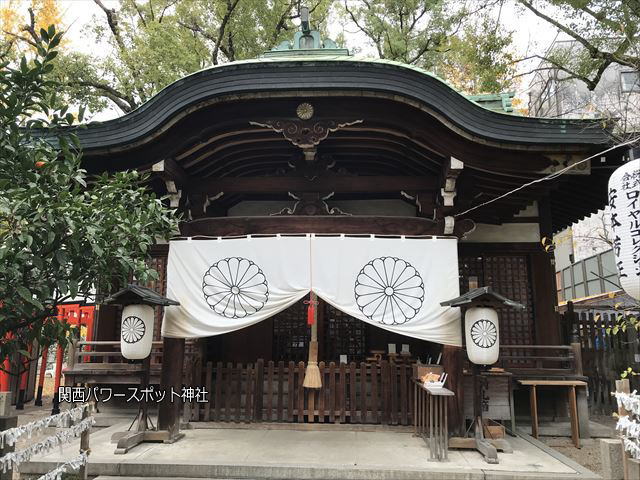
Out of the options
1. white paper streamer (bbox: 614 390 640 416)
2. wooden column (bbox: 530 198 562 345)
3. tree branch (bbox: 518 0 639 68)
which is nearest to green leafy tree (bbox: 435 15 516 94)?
tree branch (bbox: 518 0 639 68)

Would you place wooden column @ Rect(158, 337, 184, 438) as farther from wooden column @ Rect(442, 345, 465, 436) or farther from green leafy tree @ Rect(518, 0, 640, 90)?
green leafy tree @ Rect(518, 0, 640, 90)

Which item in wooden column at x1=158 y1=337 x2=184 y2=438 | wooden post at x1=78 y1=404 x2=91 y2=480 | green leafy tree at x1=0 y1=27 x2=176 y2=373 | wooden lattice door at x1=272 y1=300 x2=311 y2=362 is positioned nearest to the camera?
green leafy tree at x1=0 y1=27 x2=176 y2=373

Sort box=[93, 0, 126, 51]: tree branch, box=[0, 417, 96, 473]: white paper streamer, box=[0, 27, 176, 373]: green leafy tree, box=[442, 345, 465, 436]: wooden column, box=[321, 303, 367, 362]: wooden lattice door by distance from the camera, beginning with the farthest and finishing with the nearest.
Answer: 1. box=[93, 0, 126, 51]: tree branch
2. box=[321, 303, 367, 362]: wooden lattice door
3. box=[442, 345, 465, 436]: wooden column
4. box=[0, 417, 96, 473]: white paper streamer
5. box=[0, 27, 176, 373]: green leafy tree

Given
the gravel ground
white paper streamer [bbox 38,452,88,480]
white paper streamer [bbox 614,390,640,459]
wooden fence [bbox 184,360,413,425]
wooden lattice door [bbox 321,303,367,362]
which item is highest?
wooden lattice door [bbox 321,303,367,362]

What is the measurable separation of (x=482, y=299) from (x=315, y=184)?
2.94m

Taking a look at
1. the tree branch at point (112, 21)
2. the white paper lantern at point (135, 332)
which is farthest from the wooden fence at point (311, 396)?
the tree branch at point (112, 21)

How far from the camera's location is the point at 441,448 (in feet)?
18.7

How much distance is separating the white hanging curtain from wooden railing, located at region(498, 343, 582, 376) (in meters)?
1.75

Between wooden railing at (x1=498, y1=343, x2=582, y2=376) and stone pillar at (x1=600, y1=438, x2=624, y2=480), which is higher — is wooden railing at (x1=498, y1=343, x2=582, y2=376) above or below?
above

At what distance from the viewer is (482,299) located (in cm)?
612

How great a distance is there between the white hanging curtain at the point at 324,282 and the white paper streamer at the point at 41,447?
218 centimetres

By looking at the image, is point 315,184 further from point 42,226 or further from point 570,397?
point 570,397

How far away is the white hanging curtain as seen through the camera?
21.3 feet

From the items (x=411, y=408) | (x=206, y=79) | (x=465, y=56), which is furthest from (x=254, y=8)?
(x=411, y=408)
